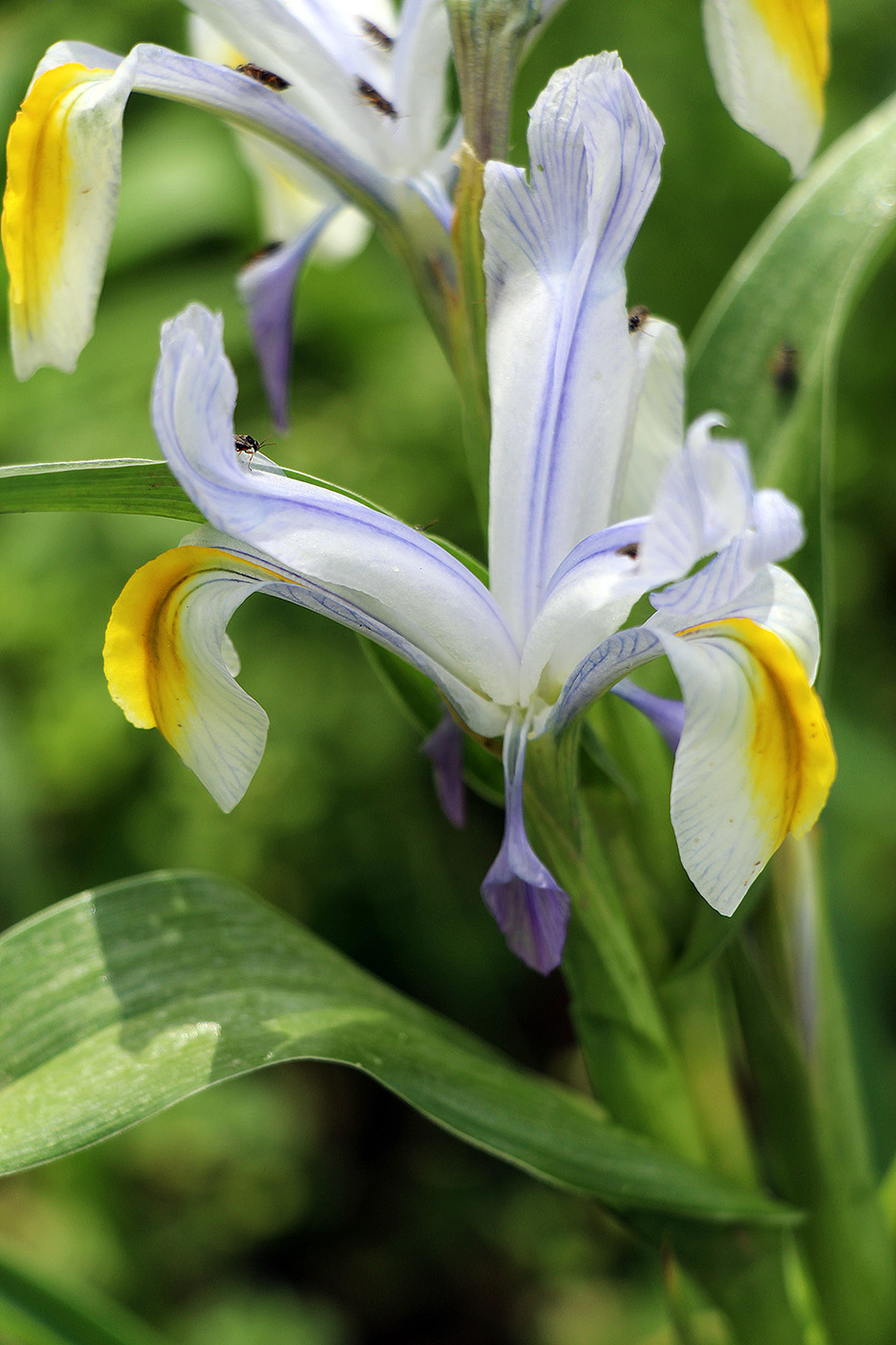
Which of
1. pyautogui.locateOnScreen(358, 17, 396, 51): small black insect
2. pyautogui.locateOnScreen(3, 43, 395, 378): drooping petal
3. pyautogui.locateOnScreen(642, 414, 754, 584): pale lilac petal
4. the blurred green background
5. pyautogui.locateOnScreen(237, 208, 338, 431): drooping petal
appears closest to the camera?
pyautogui.locateOnScreen(642, 414, 754, 584): pale lilac petal

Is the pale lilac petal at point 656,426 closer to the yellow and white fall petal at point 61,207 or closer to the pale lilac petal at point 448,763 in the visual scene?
the pale lilac petal at point 448,763

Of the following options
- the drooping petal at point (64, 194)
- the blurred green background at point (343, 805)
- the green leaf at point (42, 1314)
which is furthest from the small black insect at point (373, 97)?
the blurred green background at point (343, 805)

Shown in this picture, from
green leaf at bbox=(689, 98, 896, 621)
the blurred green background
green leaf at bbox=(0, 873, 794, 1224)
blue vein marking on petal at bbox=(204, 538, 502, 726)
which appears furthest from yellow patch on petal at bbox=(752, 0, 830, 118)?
the blurred green background

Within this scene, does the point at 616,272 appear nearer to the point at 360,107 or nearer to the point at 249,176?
the point at 360,107

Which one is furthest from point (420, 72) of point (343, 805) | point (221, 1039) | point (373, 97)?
point (343, 805)

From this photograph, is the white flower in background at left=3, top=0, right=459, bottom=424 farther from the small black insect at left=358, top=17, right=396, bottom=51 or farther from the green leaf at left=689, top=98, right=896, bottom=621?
the green leaf at left=689, top=98, right=896, bottom=621

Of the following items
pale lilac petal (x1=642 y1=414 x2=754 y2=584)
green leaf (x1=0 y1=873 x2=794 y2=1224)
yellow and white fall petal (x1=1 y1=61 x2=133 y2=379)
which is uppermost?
yellow and white fall petal (x1=1 y1=61 x2=133 y2=379)

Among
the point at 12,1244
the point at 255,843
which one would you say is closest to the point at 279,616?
the point at 255,843

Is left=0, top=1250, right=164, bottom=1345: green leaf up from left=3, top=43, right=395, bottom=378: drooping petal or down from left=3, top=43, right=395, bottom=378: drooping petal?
down
